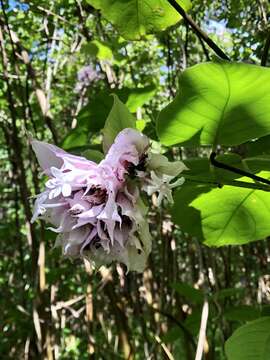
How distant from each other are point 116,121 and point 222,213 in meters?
0.23

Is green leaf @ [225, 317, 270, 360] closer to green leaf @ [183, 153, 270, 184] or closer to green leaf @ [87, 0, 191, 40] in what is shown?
green leaf @ [183, 153, 270, 184]

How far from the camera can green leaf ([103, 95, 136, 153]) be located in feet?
1.66

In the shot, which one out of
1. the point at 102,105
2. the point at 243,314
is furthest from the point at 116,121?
the point at 243,314

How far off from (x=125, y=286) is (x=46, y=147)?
1.01m

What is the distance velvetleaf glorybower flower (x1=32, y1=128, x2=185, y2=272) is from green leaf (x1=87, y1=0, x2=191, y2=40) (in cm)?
26

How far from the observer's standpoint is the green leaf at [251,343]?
0.57 m

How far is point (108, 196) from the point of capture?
1.50 ft

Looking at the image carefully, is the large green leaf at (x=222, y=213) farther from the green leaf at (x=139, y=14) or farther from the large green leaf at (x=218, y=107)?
the green leaf at (x=139, y=14)

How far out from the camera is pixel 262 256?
1.85 m

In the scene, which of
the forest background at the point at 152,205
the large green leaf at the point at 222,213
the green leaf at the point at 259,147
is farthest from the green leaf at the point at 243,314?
the green leaf at the point at 259,147

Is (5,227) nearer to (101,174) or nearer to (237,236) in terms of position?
(237,236)

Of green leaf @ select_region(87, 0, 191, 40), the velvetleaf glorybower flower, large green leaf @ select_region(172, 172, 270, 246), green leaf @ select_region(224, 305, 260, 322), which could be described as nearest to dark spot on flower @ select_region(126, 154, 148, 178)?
the velvetleaf glorybower flower

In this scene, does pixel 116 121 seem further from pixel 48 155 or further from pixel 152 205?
pixel 152 205

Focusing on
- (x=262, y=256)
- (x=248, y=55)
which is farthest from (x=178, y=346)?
(x=248, y=55)
